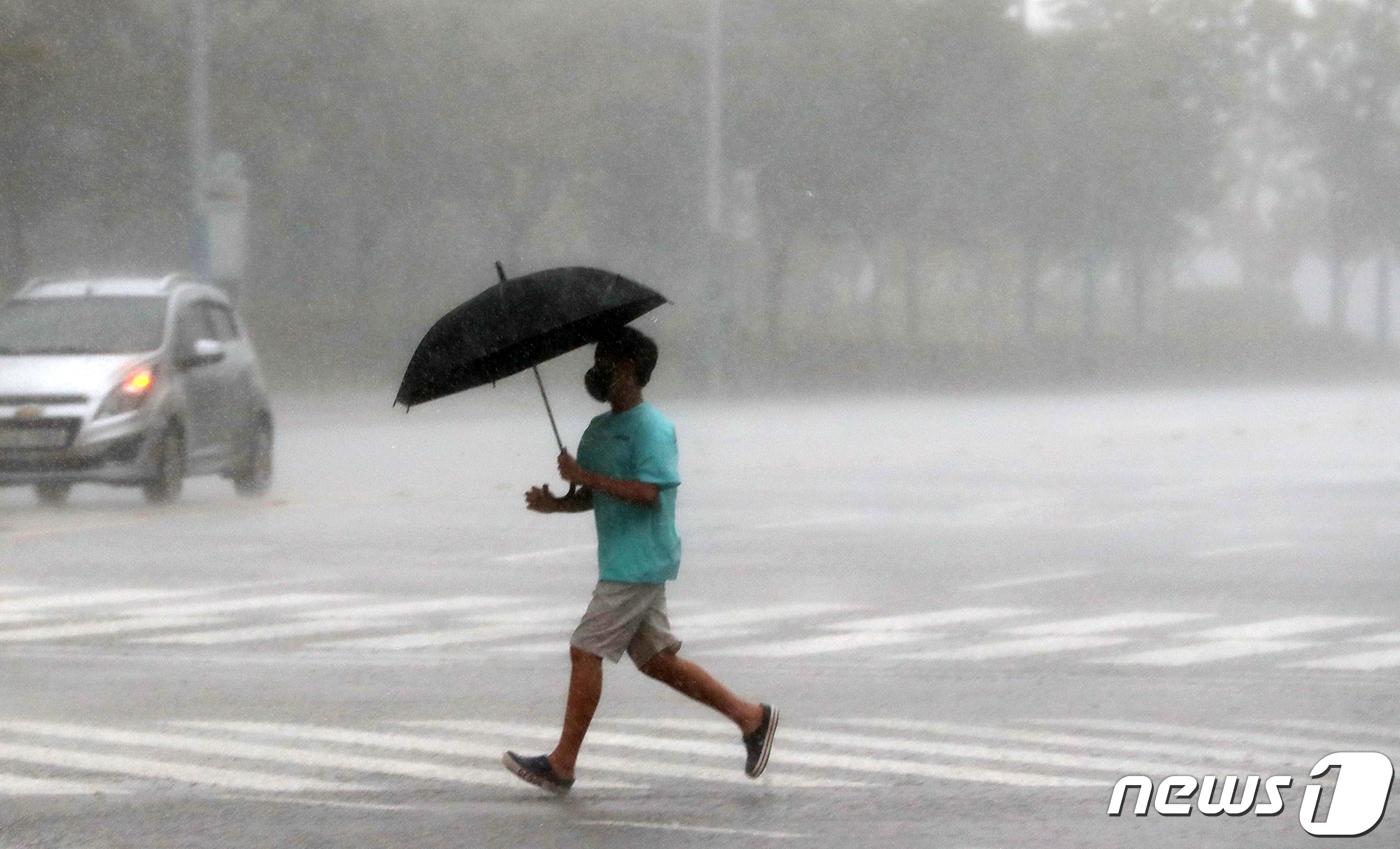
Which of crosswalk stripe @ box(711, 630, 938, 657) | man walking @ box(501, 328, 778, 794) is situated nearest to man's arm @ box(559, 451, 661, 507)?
man walking @ box(501, 328, 778, 794)

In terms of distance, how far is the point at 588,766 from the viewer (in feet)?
29.9

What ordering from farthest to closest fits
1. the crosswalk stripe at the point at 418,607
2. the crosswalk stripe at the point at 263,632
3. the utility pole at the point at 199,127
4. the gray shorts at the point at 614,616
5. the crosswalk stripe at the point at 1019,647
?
1. the utility pole at the point at 199,127
2. the crosswalk stripe at the point at 418,607
3. the crosswalk stripe at the point at 263,632
4. the crosswalk stripe at the point at 1019,647
5. the gray shorts at the point at 614,616

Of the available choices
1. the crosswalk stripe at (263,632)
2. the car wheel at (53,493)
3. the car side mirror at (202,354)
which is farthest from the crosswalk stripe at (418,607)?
the car wheel at (53,493)

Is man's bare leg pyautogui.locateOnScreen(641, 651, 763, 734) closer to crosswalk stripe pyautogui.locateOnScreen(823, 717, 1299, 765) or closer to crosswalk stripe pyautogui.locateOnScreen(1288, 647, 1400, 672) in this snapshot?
crosswalk stripe pyautogui.locateOnScreen(823, 717, 1299, 765)

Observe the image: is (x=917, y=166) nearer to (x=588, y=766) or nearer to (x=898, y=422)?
(x=898, y=422)

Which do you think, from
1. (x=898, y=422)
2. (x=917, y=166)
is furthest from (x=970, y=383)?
(x=898, y=422)

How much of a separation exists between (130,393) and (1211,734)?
12866mm

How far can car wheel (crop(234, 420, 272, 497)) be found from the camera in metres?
23.0

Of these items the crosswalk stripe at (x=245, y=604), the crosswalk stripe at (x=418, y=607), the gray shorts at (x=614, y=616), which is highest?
the gray shorts at (x=614, y=616)

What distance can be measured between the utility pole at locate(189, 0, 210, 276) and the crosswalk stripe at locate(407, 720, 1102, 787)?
28085 mm

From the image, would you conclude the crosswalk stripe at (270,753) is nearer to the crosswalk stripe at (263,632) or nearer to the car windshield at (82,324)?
the crosswalk stripe at (263,632)

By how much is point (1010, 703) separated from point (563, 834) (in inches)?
121

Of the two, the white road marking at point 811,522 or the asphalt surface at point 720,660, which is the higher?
the asphalt surface at point 720,660

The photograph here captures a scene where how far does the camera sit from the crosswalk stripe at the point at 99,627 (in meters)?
12.9
